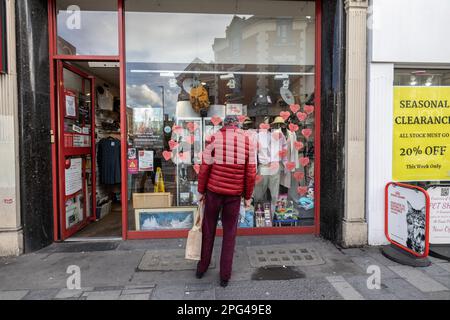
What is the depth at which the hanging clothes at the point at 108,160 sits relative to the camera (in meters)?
6.34

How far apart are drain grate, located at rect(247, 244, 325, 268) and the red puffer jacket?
1287 mm

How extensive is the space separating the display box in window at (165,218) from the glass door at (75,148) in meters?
1.25

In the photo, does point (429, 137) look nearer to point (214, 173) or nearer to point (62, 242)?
point (214, 173)

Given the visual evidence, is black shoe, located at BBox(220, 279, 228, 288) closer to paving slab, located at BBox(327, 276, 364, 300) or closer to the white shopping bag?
the white shopping bag

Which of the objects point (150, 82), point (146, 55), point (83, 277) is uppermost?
point (146, 55)

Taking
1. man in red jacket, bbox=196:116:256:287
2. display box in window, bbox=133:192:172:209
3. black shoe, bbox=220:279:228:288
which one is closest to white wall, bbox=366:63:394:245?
man in red jacket, bbox=196:116:256:287

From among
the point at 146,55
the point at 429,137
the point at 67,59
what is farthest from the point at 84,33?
the point at 429,137

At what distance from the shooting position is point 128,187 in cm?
A: 506

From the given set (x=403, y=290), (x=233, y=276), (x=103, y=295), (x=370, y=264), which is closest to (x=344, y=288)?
(x=403, y=290)

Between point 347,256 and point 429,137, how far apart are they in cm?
230

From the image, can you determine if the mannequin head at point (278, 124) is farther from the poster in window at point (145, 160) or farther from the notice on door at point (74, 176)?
the notice on door at point (74, 176)

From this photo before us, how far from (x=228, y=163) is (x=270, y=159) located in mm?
2247

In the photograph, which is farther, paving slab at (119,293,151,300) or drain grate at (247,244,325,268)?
drain grate at (247,244,325,268)

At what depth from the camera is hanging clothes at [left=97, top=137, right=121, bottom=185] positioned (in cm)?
634
